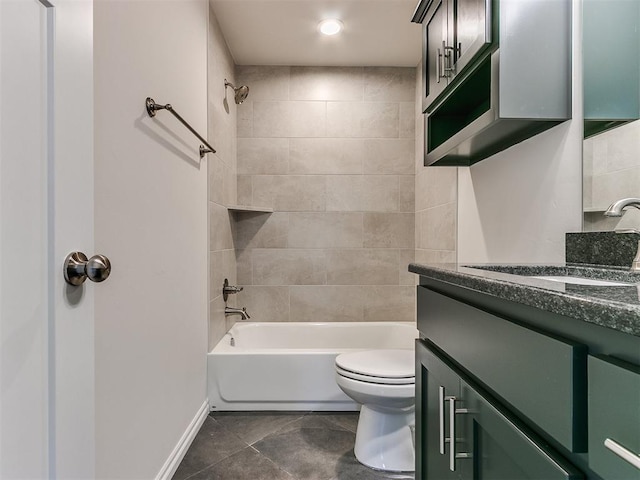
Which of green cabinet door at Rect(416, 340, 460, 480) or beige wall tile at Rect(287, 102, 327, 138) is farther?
beige wall tile at Rect(287, 102, 327, 138)

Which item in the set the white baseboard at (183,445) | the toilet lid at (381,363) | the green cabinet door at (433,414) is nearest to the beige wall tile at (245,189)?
the white baseboard at (183,445)

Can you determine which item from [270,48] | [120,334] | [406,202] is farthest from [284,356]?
[270,48]

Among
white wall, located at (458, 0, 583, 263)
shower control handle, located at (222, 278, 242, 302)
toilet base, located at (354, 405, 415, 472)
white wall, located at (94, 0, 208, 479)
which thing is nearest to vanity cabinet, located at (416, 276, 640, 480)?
white wall, located at (458, 0, 583, 263)

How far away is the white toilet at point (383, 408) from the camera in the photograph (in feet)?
5.58

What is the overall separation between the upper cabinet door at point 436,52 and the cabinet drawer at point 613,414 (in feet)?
4.32

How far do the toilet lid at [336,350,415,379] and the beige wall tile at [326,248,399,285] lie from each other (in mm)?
1072

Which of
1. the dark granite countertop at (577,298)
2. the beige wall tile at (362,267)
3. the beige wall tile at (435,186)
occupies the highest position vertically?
the beige wall tile at (435,186)

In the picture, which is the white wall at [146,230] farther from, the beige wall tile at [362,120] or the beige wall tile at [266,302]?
the beige wall tile at [362,120]

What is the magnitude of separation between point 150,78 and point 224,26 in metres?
1.34

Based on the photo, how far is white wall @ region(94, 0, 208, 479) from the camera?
1148 millimetres

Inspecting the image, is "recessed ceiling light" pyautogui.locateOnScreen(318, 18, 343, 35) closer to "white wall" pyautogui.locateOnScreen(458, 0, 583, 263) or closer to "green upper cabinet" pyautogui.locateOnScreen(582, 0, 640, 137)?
"white wall" pyautogui.locateOnScreen(458, 0, 583, 263)

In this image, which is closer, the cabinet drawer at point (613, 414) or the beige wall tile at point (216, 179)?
the cabinet drawer at point (613, 414)

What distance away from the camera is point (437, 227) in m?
2.58

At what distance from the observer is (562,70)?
1.21 m
